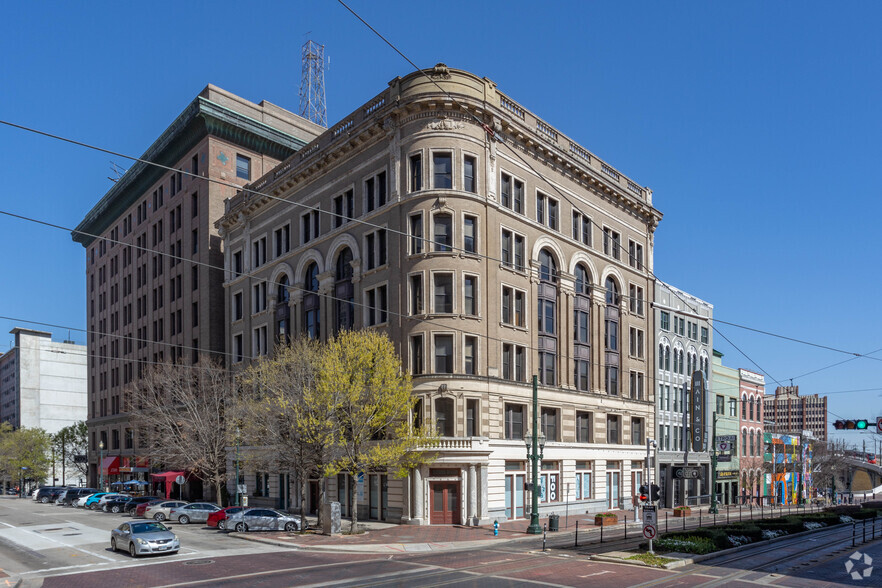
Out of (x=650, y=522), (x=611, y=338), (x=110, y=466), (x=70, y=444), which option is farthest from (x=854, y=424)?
(x=70, y=444)

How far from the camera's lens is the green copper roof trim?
225 ft

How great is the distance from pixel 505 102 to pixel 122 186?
189 feet

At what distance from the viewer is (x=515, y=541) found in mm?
35781

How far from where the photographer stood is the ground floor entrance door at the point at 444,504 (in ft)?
137

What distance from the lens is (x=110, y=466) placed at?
85625mm

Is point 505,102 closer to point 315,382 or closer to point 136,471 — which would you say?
point 315,382

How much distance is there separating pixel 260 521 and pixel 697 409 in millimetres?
42477

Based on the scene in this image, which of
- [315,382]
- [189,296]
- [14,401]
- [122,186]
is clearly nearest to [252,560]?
[315,382]

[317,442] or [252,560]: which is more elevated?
[317,442]

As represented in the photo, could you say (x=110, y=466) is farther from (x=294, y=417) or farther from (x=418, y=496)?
(x=418, y=496)

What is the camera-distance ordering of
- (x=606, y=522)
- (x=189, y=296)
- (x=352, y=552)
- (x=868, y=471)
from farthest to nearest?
1. (x=868, y=471)
2. (x=189, y=296)
3. (x=606, y=522)
4. (x=352, y=552)

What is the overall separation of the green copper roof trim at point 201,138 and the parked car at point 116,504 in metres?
26.3

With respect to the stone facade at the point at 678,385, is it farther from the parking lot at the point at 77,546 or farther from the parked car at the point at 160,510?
the parking lot at the point at 77,546

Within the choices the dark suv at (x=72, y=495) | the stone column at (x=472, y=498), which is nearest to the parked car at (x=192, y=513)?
the stone column at (x=472, y=498)
